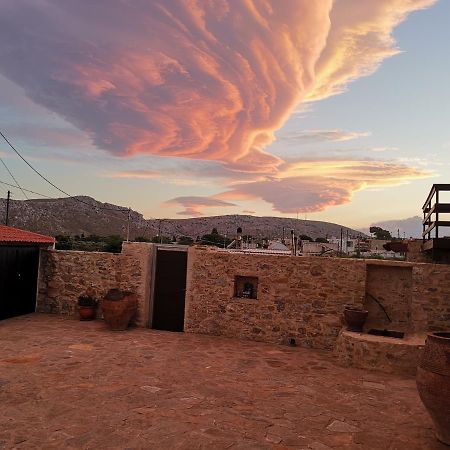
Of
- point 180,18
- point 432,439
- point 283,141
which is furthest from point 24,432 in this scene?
point 283,141

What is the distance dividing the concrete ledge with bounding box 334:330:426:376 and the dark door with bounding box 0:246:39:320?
8.91m

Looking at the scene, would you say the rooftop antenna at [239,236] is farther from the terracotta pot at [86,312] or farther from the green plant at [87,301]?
the terracotta pot at [86,312]

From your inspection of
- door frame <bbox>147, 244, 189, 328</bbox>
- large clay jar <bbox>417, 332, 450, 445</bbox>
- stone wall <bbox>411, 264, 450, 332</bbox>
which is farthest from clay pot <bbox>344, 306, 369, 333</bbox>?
door frame <bbox>147, 244, 189, 328</bbox>

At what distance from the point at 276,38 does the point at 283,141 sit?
470cm

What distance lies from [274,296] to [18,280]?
24.2 feet

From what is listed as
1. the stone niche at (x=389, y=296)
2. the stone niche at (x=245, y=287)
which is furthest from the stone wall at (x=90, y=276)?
the stone niche at (x=389, y=296)

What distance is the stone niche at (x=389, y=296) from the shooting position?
354 inches

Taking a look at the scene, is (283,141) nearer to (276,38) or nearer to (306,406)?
(276,38)

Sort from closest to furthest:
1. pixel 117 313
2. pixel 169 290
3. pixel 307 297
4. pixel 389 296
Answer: pixel 389 296
pixel 307 297
pixel 117 313
pixel 169 290

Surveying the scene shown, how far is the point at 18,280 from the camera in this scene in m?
11.0

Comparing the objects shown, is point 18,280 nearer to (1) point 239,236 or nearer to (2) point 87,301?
(2) point 87,301

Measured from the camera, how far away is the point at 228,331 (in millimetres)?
9852

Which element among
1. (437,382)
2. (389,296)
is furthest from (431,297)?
(437,382)

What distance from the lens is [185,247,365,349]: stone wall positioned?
916 centimetres
